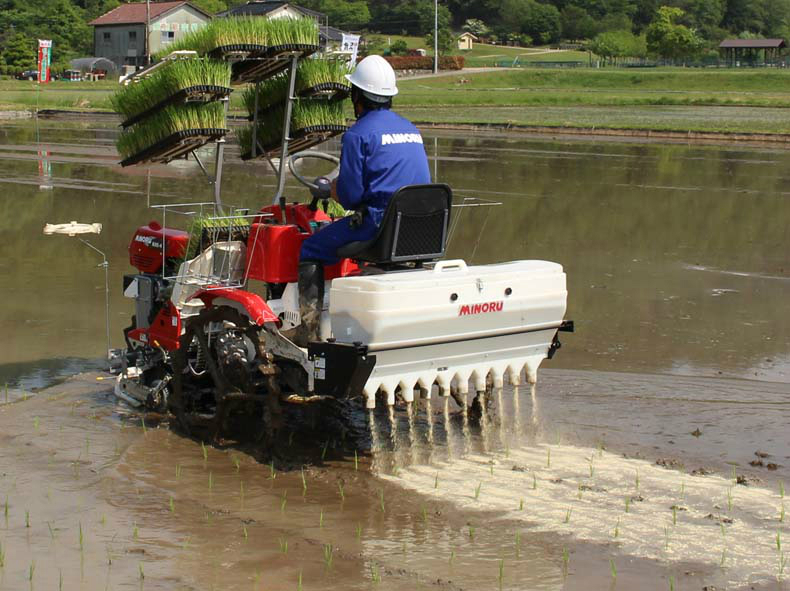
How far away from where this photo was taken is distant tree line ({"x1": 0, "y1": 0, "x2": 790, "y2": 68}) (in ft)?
346

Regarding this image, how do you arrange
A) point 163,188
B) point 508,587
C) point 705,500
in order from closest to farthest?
point 508,587 < point 705,500 < point 163,188

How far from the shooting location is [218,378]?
7496 mm

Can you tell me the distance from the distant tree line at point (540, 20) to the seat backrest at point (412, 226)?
322ft

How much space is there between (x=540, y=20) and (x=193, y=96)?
133 metres

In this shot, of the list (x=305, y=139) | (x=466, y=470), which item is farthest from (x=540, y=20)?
(x=466, y=470)

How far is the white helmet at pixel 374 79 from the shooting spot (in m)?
7.18

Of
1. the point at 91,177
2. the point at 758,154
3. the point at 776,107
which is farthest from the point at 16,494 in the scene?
the point at 776,107

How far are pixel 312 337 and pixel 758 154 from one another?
25636 mm

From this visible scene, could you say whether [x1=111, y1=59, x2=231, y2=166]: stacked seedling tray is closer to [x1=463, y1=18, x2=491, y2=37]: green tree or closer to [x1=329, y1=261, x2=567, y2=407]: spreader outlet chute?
[x1=329, y1=261, x2=567, y2=407]: spreader outlet chute

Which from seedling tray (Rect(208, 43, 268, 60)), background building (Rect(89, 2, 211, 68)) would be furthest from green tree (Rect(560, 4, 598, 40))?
seedling tray (Rect(208, 43, 268, 60))

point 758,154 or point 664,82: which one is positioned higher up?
point 664,82

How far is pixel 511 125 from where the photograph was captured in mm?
40562

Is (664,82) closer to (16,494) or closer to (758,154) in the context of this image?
(758,154)

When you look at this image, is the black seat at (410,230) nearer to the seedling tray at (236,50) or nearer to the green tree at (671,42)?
the seedling tray at (236,50)
